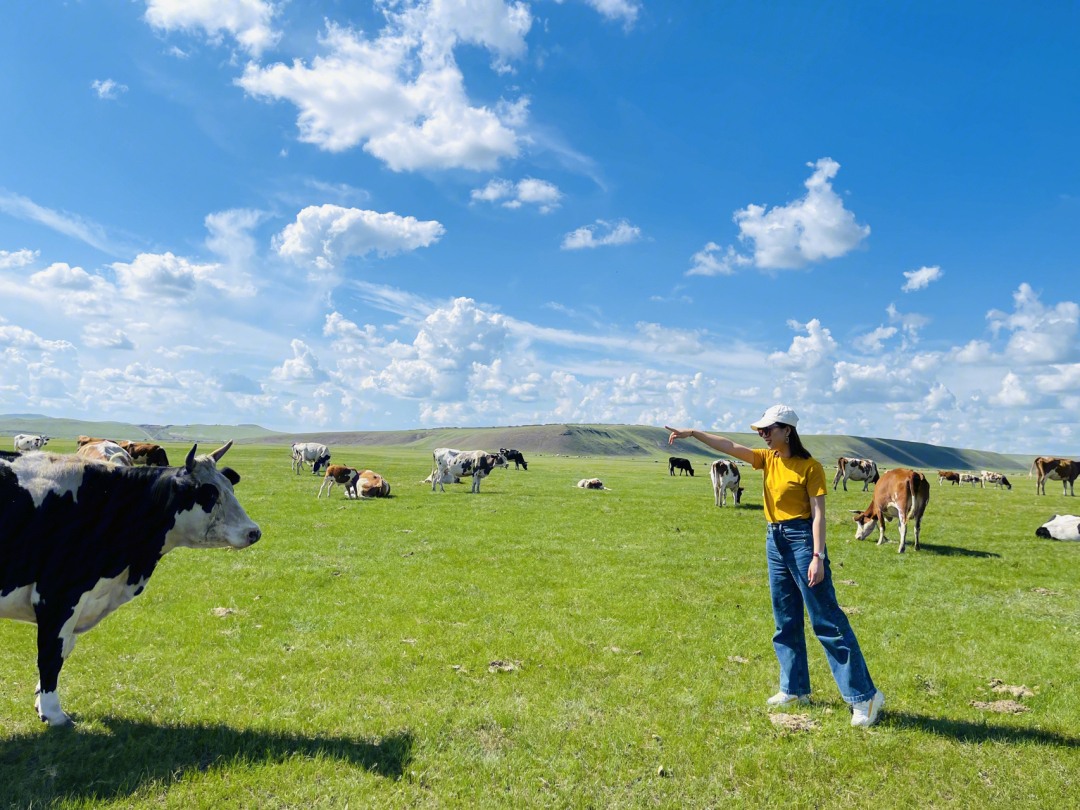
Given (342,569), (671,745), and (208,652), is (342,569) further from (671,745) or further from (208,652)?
(671,745)

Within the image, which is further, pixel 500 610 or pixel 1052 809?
pixel 500 610

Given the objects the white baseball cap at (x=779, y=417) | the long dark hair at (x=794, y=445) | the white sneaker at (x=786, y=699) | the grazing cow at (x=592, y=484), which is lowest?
the grazing cow at (x=592, y=484)

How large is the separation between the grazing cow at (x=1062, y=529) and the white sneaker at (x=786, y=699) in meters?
21.4

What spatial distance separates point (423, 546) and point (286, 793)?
39.3 ft

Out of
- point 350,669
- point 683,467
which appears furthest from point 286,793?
point 683,467

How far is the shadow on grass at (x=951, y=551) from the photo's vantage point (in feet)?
58.9

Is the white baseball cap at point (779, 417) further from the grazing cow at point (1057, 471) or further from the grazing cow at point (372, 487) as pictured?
the grazing cow at point (1057, 471)

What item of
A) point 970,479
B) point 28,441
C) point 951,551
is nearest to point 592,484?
point 951,551

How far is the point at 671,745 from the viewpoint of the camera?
6.01 m

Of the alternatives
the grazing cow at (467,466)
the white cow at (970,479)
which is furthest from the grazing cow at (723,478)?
the white cow at (970,479)

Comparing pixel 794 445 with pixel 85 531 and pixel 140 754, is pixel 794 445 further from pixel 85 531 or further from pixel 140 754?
pixel 85 531

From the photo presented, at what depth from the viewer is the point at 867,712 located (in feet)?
21.2

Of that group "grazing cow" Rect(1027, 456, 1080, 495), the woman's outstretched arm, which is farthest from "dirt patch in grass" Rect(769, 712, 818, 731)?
"grazing cow" Rect(1027, 456, 1080, 495)

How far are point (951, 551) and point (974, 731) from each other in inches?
573
